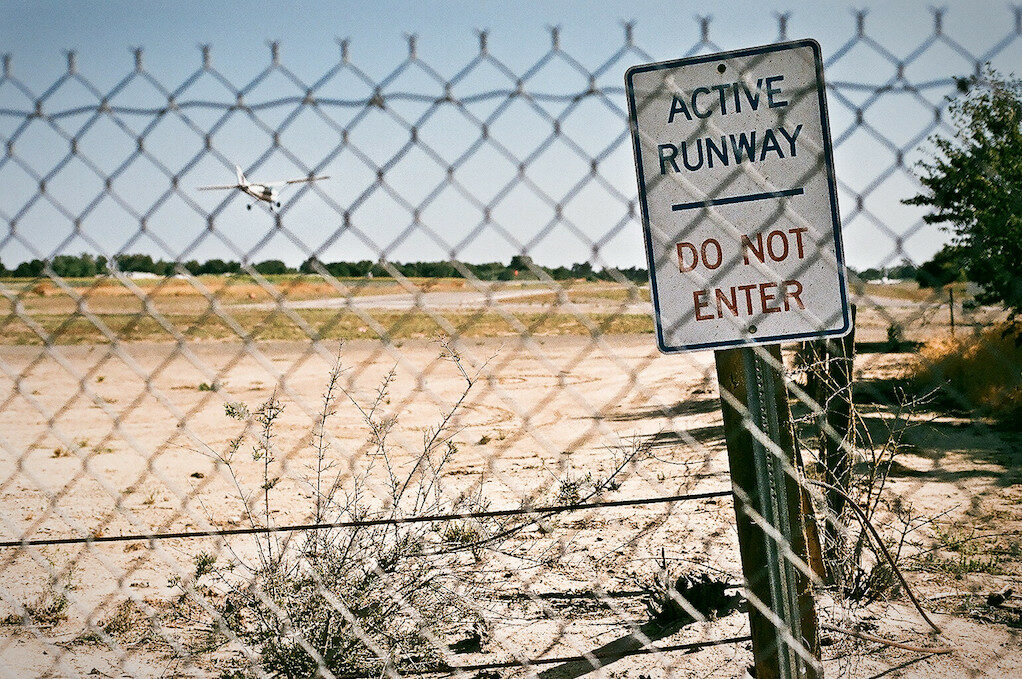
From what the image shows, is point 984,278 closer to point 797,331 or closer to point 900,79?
point 900,79

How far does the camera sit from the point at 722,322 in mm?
1418

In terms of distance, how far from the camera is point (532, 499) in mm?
5277

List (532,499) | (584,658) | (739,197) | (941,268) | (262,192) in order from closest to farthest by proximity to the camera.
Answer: (739,197) < (262,192) < (941,268) < (584,658) < (532,499)

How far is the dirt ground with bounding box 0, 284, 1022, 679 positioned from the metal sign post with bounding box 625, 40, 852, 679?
0.50 feet

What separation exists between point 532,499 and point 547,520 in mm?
679

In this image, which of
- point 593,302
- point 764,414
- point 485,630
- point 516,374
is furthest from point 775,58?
point 516,374

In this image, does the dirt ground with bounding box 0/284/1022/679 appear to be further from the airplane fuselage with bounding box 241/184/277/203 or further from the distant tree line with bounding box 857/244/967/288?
the airplane fuselage with bounding box 241/184/277/203

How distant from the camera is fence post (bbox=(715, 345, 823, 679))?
1.50m

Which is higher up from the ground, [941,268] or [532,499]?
[941,268]

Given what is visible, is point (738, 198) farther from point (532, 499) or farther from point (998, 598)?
point (532, 499)

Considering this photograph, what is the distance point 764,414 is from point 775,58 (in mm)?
624

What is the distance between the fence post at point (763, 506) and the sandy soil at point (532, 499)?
32 cm

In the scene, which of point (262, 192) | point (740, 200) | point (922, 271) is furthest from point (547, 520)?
point (740, 200)

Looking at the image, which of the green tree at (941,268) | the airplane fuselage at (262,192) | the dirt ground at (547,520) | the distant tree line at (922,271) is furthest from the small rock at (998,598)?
the airplane fuselage at (262,192)
